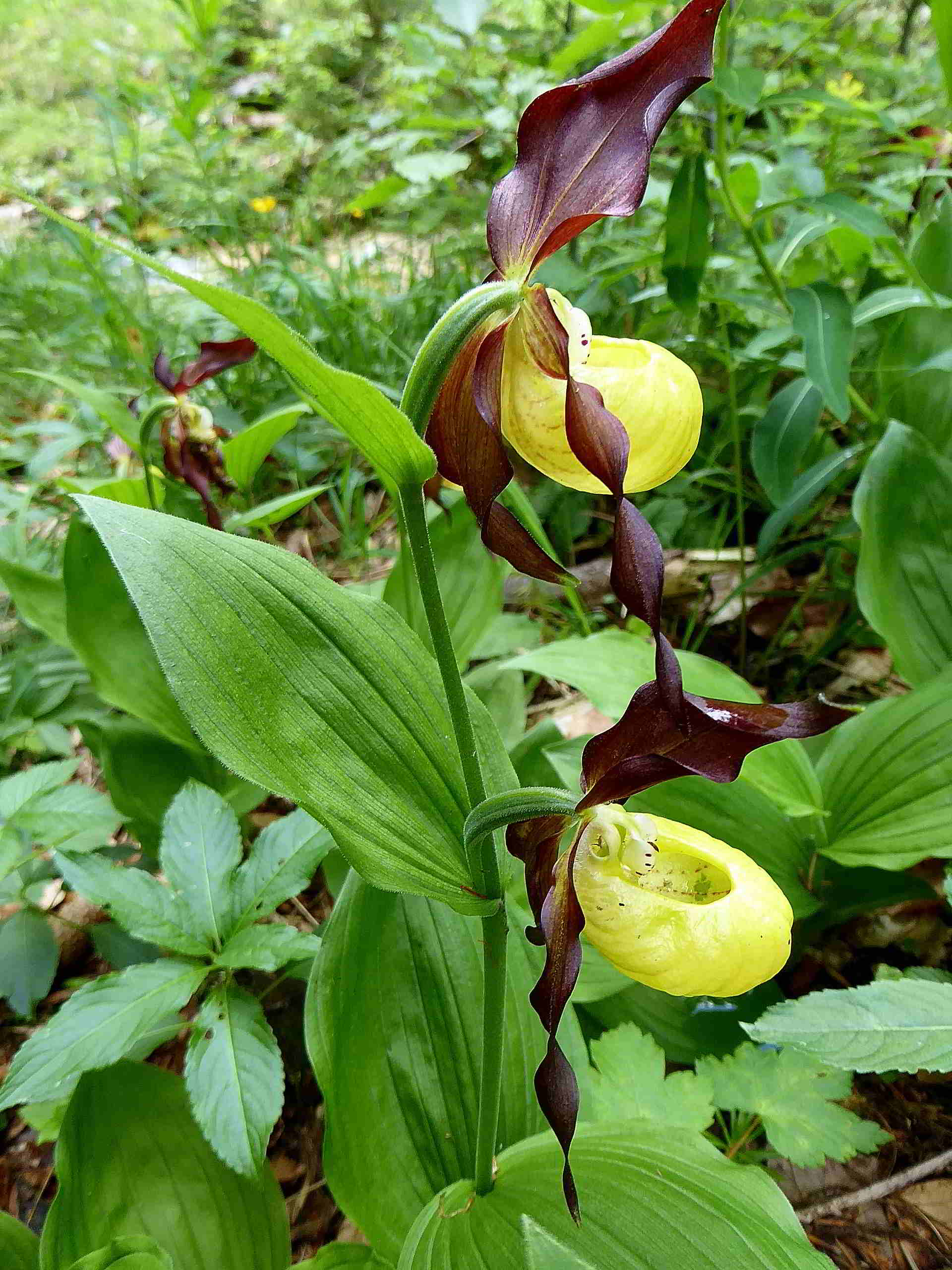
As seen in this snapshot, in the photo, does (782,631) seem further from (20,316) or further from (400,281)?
(20,316)

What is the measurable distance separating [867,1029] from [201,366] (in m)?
1.73

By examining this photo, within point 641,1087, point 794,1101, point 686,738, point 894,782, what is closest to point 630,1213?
point 641,1087

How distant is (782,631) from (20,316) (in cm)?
323

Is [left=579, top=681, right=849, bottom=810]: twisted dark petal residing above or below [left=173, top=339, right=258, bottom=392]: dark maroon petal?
below

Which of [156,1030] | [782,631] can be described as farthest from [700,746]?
[782,631]

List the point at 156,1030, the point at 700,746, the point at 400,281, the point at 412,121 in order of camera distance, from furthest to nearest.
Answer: the point at 400,281 → the point at 412,121 → the point at 156,1030 → the point at 700,746

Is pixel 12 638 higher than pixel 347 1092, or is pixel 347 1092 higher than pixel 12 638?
pixel 12 638

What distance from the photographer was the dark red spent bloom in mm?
1704

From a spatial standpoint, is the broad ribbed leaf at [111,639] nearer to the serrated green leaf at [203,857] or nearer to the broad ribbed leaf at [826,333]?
the serrated green leaf at [203,857]

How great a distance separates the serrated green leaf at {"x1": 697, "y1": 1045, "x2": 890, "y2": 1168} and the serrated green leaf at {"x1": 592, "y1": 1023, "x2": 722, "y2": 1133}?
0.10 ft

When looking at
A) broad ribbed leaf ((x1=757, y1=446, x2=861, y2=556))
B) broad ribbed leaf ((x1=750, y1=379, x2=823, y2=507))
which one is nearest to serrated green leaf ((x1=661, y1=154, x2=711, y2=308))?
broad ribbed leaf ((x1=750, y1=379, x2=823, y2=507))

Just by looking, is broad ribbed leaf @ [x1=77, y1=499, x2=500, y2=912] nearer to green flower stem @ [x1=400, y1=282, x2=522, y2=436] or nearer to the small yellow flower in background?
green flower stem @ [x1=400, y1=282, x2=522, y2=436]

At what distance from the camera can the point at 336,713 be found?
79 centimetres

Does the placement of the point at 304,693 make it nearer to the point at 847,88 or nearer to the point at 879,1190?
the point at 879,1190
